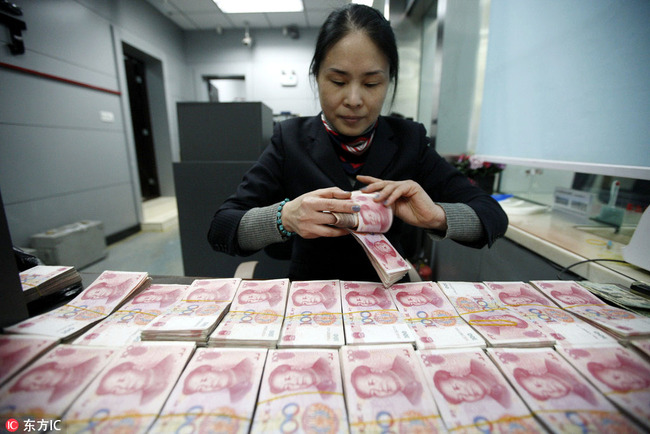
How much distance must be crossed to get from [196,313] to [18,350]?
33 centimetres

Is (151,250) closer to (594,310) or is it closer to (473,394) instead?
(473,394)

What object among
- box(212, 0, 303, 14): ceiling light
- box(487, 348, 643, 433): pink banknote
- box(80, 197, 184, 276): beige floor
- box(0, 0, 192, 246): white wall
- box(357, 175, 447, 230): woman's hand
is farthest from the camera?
box(212, 0, 303, 14): ceiling light

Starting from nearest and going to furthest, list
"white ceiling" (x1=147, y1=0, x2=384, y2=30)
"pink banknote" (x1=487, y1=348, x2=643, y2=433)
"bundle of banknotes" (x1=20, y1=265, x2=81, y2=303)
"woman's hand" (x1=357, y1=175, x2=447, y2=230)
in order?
1. "pink banknote" (x1=487, y1=348, x2=643, y2=433)
2. "bundle of banknotes" (x1=20, y1=265, x2=81, y2=303)
3. "woman's hand" (x1=357, y1=175, x2=447, y2=230)
4. "white ceiling" (x1=147, y1=0, x2=384, y2=30)

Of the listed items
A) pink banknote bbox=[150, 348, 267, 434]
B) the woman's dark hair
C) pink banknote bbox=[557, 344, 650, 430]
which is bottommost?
pink banknote bbox=[150, 348, 267, 434]

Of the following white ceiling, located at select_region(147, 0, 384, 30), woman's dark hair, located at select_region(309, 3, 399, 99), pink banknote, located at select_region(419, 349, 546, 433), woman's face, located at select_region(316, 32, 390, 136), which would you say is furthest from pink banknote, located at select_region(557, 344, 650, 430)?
white ceiling, located at select_region(147, 0, 384, 30)

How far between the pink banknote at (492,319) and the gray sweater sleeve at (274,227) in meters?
0.19

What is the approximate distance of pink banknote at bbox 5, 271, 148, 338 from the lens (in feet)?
2.14

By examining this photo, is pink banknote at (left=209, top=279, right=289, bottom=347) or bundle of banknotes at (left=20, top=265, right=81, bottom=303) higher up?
bundle of banknotes at (left=20, top=265, right=81, bottom=303)

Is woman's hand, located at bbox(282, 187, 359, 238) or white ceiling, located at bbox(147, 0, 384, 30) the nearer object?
woman's hand, located at bbox(282, 187, 359, 238)

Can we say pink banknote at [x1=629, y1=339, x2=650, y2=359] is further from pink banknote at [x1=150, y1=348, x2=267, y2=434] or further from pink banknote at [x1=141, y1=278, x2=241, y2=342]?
pink banknote at [x1=141, y1=278, x2=241, y2=342]

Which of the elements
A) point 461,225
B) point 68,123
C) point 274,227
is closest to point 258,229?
point 274,227

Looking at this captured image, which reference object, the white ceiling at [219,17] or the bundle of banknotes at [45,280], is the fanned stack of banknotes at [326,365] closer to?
the bundle of banknotes at [45,280]

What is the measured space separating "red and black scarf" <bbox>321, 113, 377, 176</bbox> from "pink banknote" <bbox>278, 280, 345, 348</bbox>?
0.56m

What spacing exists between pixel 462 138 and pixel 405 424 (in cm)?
292
